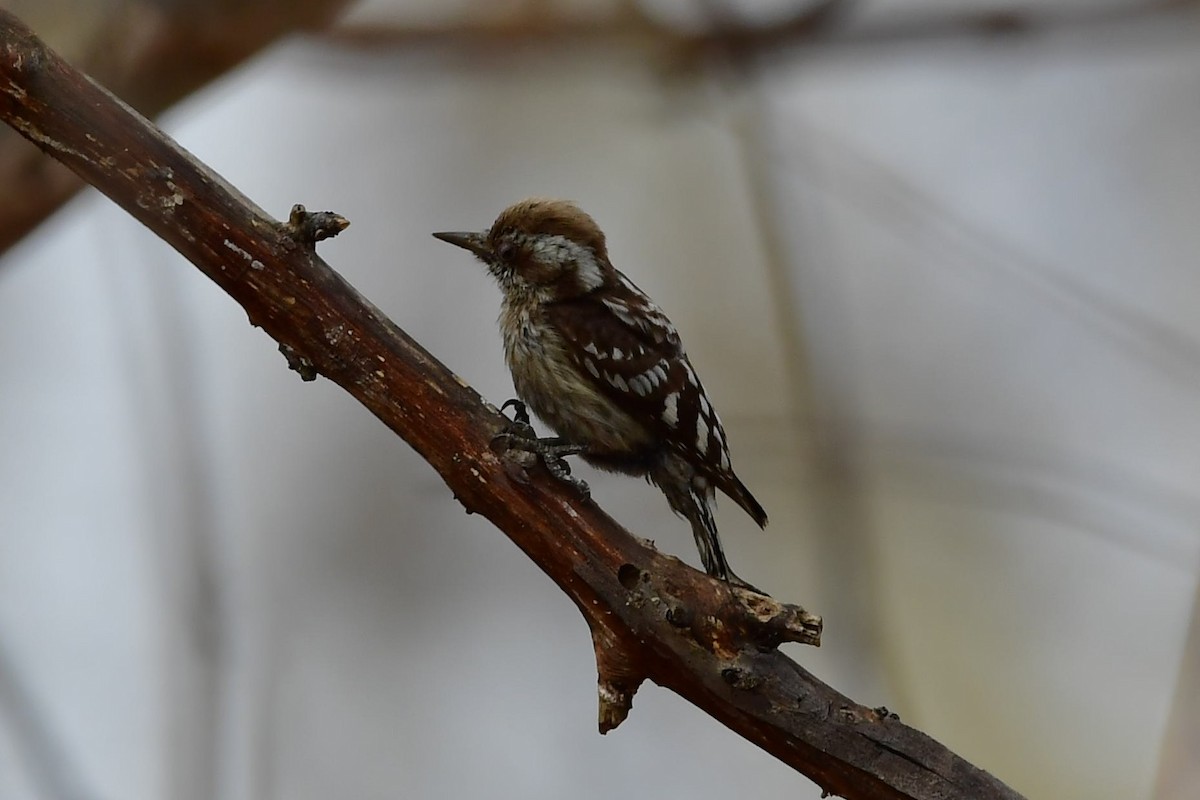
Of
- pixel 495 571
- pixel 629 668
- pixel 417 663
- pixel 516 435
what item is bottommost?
pixel 629 668

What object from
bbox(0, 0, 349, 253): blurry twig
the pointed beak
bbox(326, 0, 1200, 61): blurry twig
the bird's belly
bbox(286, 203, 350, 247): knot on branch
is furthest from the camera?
bbox(0, 0, 349, 253): blurry twig

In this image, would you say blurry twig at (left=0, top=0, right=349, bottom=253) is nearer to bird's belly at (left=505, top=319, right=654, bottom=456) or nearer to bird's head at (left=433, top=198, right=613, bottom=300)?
bird's head at (left=433, top=198, right=613, bottom=300)

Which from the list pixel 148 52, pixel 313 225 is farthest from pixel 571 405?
pixel 148 52

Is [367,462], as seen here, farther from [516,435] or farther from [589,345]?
[516,435]

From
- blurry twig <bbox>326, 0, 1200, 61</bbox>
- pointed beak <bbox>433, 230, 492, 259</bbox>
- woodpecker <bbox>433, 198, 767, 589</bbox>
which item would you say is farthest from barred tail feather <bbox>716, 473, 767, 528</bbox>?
blurry twig <bbox>326, 0, 1200, 61</bbox>

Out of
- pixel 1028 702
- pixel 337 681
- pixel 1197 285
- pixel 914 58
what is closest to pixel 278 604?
pixel 337 681

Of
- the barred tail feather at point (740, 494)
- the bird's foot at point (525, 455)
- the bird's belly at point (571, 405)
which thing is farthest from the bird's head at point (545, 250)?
the bird's foot at point (525, 455)

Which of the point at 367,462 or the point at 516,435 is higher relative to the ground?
the point at 367,462
